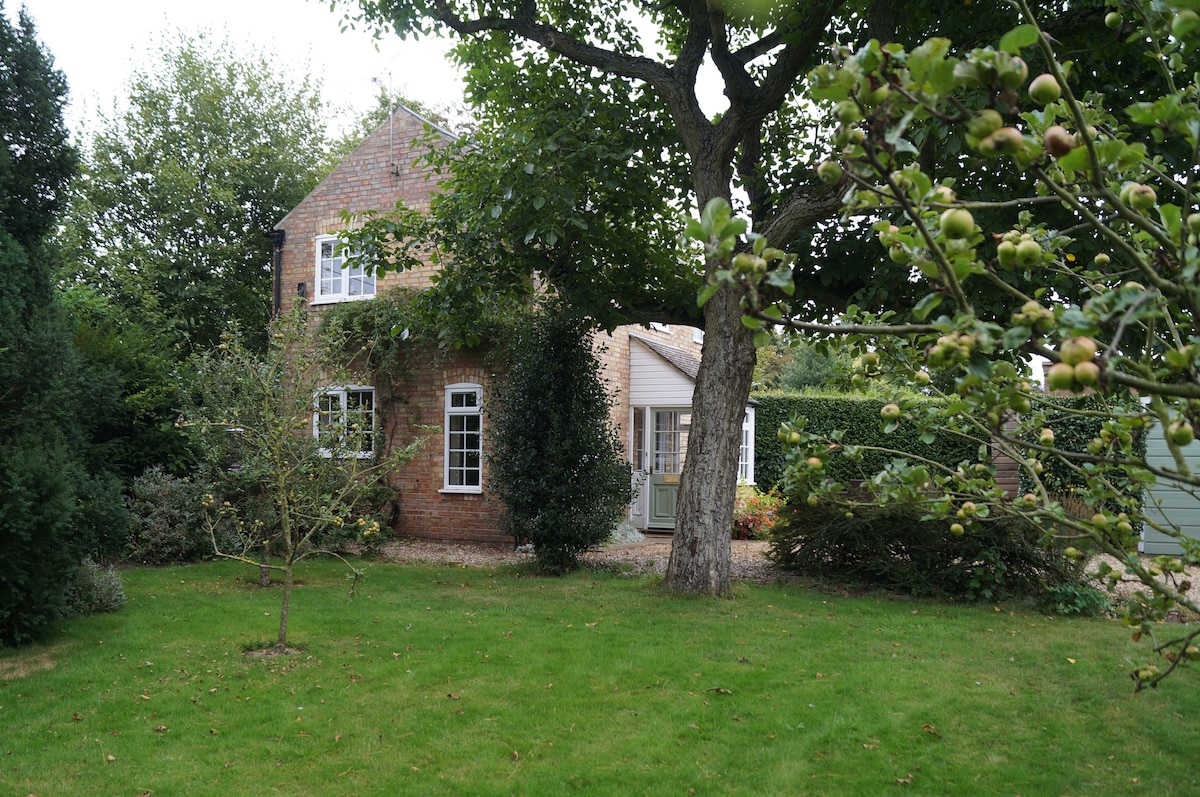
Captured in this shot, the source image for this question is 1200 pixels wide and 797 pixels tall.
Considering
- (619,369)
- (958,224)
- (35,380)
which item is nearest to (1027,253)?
(958,224)

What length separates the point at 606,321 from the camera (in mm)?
10258

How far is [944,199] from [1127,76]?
25.3 feet

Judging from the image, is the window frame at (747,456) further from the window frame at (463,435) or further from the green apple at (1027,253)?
the green apple at (1027,253)

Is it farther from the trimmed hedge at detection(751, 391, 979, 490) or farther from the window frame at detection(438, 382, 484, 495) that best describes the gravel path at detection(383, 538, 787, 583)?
the trimmed hedge at detection(751, 391, 979, 490)

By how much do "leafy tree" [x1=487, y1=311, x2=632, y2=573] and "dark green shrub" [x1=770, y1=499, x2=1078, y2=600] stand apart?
2.34m

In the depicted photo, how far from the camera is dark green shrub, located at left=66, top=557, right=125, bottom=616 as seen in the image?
7602mm

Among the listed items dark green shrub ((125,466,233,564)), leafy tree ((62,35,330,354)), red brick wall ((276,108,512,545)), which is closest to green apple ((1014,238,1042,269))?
dark green shrub ((125,466,233,564))

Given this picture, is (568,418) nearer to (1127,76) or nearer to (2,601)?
(2,601)

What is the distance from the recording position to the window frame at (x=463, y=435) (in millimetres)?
14070

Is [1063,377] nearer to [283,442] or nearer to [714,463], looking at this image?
[283,442]

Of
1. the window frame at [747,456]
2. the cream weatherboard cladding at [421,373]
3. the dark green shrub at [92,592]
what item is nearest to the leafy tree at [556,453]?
the cream weatherboard cladding at [421,373]

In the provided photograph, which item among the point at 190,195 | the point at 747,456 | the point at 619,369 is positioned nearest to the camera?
the point at 619,369

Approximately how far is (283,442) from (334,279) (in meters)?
8.87

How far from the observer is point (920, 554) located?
9.46 meters
